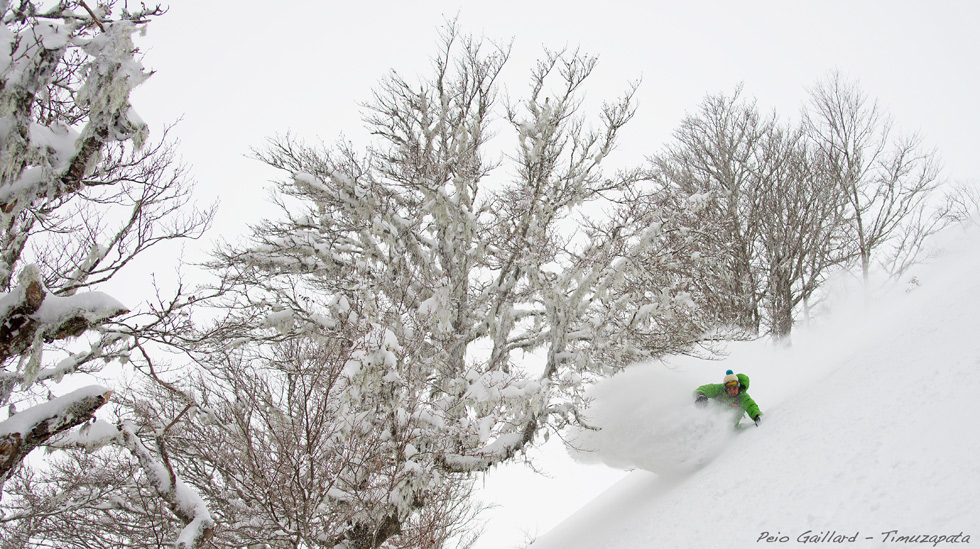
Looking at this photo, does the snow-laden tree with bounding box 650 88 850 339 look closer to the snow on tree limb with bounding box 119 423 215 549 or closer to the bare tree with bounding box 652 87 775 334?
the bare tree with bounding box 652 87 775 334

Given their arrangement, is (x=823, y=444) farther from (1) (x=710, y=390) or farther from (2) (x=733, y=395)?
(1) (x=710, y=390)

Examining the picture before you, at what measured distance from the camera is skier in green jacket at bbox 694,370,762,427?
25.8ft

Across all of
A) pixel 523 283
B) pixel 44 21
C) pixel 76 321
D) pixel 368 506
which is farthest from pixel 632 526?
pixel 44 21

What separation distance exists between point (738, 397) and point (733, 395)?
0.11 m

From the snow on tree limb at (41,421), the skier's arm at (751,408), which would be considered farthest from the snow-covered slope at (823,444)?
the snow on tree limb at (41,421)

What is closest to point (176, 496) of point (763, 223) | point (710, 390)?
point (710, 390)

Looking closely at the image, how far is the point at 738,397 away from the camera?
8062 millimetres

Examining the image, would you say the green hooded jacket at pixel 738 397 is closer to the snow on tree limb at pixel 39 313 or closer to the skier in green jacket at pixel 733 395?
the skier in green jacket at pixel 733 395

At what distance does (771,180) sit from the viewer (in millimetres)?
12734

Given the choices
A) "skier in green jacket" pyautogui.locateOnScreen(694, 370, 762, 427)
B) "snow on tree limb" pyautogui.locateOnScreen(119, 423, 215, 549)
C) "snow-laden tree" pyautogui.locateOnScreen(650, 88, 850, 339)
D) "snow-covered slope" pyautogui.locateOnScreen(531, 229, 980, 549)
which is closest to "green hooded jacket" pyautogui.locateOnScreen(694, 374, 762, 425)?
"skier in green jacket" pyautogui.locateOnScreen(694, 370, 762, 427)

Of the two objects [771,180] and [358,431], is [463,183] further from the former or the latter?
[771,180]

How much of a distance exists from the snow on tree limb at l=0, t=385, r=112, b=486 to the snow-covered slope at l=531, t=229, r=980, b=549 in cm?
557

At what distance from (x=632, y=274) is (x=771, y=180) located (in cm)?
690

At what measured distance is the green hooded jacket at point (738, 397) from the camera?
7.86 m
